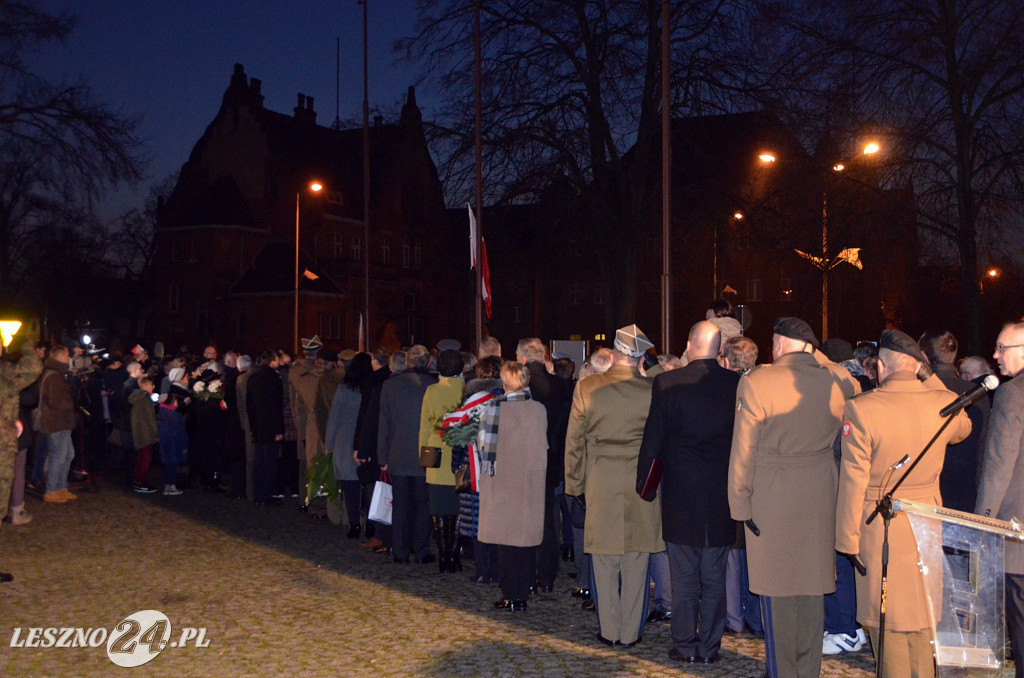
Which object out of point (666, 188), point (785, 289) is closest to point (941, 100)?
point (666, 188)

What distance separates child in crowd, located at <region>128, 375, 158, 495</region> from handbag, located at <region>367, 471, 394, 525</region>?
6386mm

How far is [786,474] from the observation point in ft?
20.5

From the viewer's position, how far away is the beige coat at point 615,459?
757 centimetres

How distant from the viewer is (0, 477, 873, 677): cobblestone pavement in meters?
6.99

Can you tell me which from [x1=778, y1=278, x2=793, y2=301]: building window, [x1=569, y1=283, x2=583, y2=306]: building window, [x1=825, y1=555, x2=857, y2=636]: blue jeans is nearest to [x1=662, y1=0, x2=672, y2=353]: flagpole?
[x1=825, y1=555, x2=857, y2=636]: blue jeans

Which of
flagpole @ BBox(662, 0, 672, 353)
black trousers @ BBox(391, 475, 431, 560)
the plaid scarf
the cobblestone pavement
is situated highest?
flagpole @ BBox(662, 0, 672, 353)

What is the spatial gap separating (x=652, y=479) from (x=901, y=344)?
204 centimetres

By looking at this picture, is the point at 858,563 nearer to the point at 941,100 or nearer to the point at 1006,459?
the point at 1006,459

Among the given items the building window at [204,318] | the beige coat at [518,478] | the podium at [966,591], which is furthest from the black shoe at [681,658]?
the building window at [204,318]

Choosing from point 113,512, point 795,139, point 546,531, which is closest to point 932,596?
point 546,531

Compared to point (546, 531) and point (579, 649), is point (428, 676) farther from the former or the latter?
point (546, 531)

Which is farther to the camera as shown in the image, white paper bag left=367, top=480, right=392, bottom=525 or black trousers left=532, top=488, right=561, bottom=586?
white paper bag left=367, top=480, right=392, bottom=525

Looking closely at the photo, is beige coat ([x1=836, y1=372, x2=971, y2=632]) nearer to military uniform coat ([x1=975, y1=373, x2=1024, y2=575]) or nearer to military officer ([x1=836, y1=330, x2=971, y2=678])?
military officer ([x1=836, y1=330, x2=971, y2=678])

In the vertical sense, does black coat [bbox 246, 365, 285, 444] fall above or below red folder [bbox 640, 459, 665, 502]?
above
